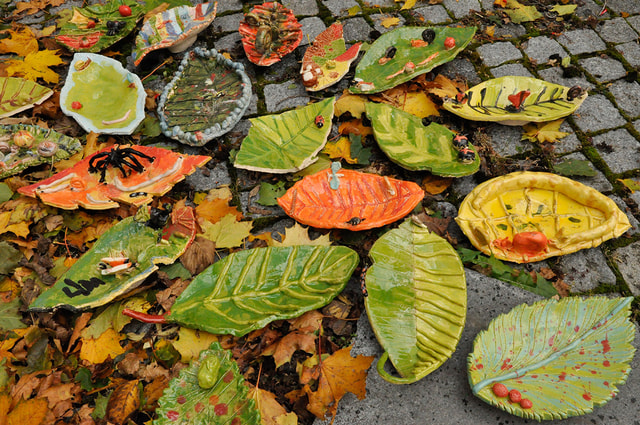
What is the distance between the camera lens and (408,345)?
2027 millimetres

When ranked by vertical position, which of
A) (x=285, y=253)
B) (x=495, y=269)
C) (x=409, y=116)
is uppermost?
(x=409, y=116)

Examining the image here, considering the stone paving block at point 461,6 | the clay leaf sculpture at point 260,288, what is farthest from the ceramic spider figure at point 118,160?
the stone paving block at point 461,6

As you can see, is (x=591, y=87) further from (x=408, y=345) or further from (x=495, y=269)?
(x=408, y=345)

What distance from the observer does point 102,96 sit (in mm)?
3230

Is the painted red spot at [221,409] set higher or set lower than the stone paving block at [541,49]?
lower

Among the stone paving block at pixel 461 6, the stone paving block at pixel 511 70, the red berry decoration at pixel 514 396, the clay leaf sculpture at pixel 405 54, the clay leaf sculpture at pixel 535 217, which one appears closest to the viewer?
the red berry decoration at pixel 514 396

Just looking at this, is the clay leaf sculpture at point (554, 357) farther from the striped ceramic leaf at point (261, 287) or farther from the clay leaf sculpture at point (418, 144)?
the clay leaf sculpture at point (418, 144)

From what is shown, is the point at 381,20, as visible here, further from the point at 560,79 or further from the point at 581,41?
the point at 581,41

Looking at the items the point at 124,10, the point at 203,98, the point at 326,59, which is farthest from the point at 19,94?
the point at 326,59

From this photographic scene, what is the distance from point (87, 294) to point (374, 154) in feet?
6.51

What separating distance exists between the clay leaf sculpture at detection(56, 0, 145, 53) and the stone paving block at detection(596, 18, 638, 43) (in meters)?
4.04

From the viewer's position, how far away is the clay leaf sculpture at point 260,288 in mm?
2199

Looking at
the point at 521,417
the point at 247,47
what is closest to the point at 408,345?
the point at 521,417

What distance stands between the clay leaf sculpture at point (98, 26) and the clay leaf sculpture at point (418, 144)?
2375mm
